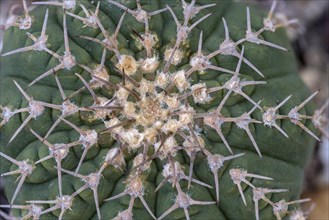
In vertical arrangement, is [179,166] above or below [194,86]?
below

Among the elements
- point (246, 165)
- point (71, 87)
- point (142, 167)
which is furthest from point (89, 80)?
point (246, 165)

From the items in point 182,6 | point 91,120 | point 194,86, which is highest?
point 182,6

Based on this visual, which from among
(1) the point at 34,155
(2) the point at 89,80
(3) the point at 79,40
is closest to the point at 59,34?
(3) the point at 79,40

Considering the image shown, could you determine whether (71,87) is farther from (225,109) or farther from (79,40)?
(225,109)

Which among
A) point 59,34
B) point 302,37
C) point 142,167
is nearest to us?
point 142,167

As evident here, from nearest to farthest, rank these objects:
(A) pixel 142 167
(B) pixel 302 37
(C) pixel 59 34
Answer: (A) pixel 142 167 < (C) pixel 59 34 < (B) pixel 302 37

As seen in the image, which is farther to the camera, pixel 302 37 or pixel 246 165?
pixel 302 37
